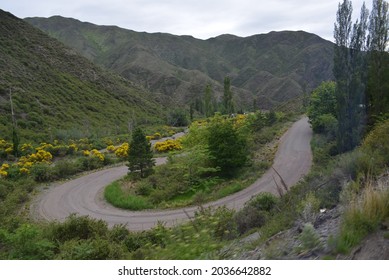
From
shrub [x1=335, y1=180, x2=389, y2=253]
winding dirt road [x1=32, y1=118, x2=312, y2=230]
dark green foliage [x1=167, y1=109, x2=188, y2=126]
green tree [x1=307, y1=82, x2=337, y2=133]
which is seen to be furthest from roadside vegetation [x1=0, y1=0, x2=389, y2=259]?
dark green foliage [x1=167, y1=109, x2=188, y2=126]

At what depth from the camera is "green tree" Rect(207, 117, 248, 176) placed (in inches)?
930

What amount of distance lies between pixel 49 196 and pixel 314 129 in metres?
28.5

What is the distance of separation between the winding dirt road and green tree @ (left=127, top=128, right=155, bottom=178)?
256cm

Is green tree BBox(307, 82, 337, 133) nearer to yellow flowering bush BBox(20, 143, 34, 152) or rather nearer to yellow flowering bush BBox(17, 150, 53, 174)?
yellow flowering bush BBox(17, 150, 53, 174)

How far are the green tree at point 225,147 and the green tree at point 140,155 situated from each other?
4.68 metres

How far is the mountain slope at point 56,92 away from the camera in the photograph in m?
53.7

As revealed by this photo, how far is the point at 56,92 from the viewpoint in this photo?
2601 inches

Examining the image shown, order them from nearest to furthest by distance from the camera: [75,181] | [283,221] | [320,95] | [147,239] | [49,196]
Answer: [283,221]
[147,239]
[49,196]
[75,181]
[320,95]

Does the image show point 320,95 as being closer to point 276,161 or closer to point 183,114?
point 276,161

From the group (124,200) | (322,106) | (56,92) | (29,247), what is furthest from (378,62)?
(56,92)

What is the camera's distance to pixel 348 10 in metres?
19.2

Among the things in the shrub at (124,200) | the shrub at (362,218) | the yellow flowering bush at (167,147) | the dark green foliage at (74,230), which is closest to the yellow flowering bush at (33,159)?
the shrub at (124,200)

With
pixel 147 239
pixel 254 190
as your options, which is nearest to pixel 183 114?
pixel 254 190

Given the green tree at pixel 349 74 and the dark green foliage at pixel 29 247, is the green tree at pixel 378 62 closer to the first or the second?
the green tree at pixel 349 74
